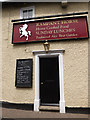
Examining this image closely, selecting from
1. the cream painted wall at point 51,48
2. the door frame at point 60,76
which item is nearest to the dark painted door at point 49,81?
the door frame at point 60,76

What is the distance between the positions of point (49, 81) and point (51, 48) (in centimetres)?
163

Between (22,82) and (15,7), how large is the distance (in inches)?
159

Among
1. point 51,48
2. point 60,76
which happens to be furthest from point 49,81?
point 51,48

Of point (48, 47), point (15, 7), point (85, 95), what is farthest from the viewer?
point (15, 7)

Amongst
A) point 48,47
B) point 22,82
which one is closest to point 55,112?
point 22,82

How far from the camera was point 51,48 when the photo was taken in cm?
506

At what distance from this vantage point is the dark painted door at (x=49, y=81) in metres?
5.28

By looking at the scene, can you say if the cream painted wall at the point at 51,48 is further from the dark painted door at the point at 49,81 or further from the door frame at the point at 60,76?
the dark painted door at the point at 49,81

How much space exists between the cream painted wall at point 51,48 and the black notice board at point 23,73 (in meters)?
0.21

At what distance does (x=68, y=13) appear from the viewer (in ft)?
17.0

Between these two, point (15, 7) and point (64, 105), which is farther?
point (15, 7)

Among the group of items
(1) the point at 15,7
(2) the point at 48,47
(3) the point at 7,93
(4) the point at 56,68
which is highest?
(1) the point at 15,7

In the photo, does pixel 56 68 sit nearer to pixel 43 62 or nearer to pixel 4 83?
pixel 43 62

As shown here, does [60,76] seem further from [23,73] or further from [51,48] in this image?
[23,73]
